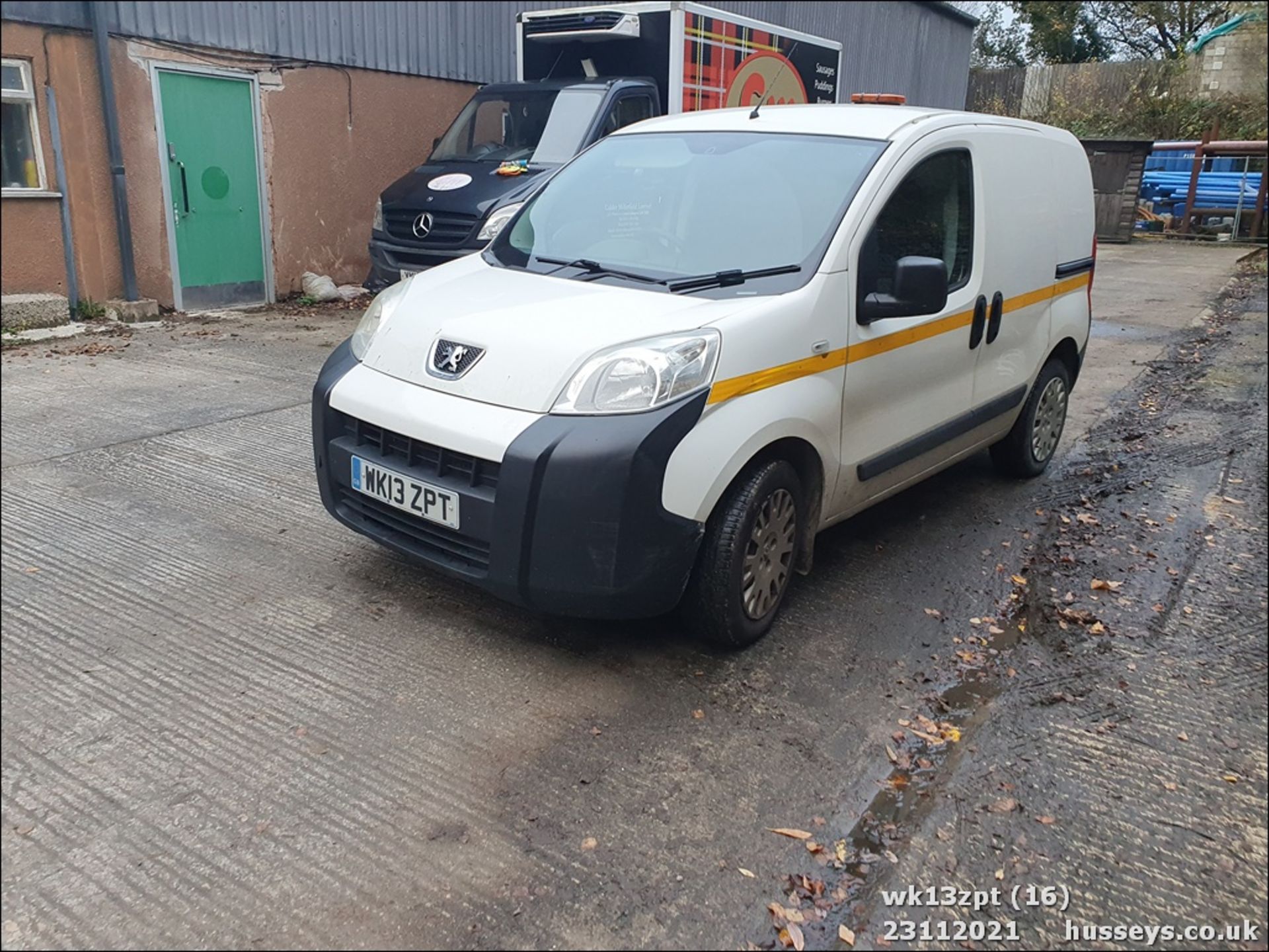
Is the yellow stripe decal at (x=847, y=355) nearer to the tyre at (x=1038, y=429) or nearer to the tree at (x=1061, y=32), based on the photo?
the tyre at (x=1038, y=429)

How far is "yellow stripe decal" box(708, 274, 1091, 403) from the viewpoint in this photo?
3.50 m

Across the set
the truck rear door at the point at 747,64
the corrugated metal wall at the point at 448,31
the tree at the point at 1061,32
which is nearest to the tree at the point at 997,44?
the tree at the point at 1061,32

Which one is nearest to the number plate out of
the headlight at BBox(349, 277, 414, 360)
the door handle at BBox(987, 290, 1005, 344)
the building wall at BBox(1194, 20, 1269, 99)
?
the headlight at BBox(349, 277, 414, 360)

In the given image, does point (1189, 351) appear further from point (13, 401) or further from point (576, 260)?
point (13, 401)

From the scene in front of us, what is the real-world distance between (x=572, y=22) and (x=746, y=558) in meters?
8.41

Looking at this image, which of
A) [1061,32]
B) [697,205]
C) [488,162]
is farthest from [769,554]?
[1061,32]

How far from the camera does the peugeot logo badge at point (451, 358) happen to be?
3518 millimetres

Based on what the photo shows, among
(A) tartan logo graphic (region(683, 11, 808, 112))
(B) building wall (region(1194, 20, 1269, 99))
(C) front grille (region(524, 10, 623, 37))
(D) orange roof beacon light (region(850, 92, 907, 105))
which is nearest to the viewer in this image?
(B) building wall (region(1194, 20, 1269, 99))

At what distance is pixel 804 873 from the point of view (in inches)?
107

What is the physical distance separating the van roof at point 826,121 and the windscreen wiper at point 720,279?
852 millimetres

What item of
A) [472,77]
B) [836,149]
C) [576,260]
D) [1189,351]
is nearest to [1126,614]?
[836,149]

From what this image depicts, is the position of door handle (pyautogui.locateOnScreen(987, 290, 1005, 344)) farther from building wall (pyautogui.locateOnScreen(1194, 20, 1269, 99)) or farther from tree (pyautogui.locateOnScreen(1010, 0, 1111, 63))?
tree (pyautogui.locateOnScreen(1010, 0, 1111, 63))

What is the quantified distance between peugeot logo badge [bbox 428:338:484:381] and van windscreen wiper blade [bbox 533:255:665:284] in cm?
76

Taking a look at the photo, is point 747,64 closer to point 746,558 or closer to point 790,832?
point 746,558
